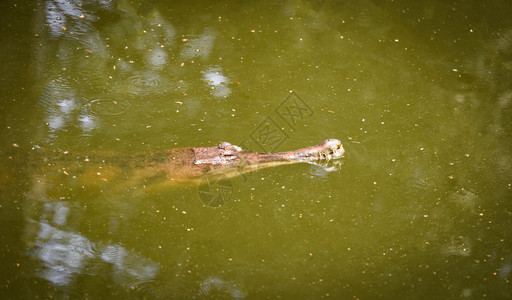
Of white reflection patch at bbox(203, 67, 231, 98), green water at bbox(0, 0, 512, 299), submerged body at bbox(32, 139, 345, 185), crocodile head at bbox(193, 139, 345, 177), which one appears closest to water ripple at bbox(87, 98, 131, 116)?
green water at bbox(0, 0, 512, 299)

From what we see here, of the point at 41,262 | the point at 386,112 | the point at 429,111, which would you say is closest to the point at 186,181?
the point at 41,262

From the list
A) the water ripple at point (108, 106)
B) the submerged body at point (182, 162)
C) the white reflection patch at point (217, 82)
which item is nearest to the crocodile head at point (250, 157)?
the submerged body at point (182, 162)

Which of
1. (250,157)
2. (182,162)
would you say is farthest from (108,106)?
(250,157)

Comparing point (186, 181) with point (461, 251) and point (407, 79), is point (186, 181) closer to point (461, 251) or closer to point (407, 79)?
point (461, 251)

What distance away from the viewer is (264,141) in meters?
4.39

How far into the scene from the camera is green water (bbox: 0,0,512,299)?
3549mm

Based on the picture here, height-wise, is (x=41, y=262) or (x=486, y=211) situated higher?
(x=486, y=211)

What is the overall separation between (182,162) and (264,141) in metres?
0.81

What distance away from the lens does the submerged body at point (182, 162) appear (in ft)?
13.2

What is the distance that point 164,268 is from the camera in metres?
3.52

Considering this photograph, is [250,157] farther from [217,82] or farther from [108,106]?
[108,106]

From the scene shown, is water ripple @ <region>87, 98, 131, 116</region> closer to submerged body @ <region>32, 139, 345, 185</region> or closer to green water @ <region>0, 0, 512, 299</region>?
green water @ <region>0, 0, 512, 299</region>

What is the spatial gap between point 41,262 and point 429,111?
12.5 feet

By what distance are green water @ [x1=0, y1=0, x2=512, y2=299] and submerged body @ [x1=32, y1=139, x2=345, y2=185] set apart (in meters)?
0.08
